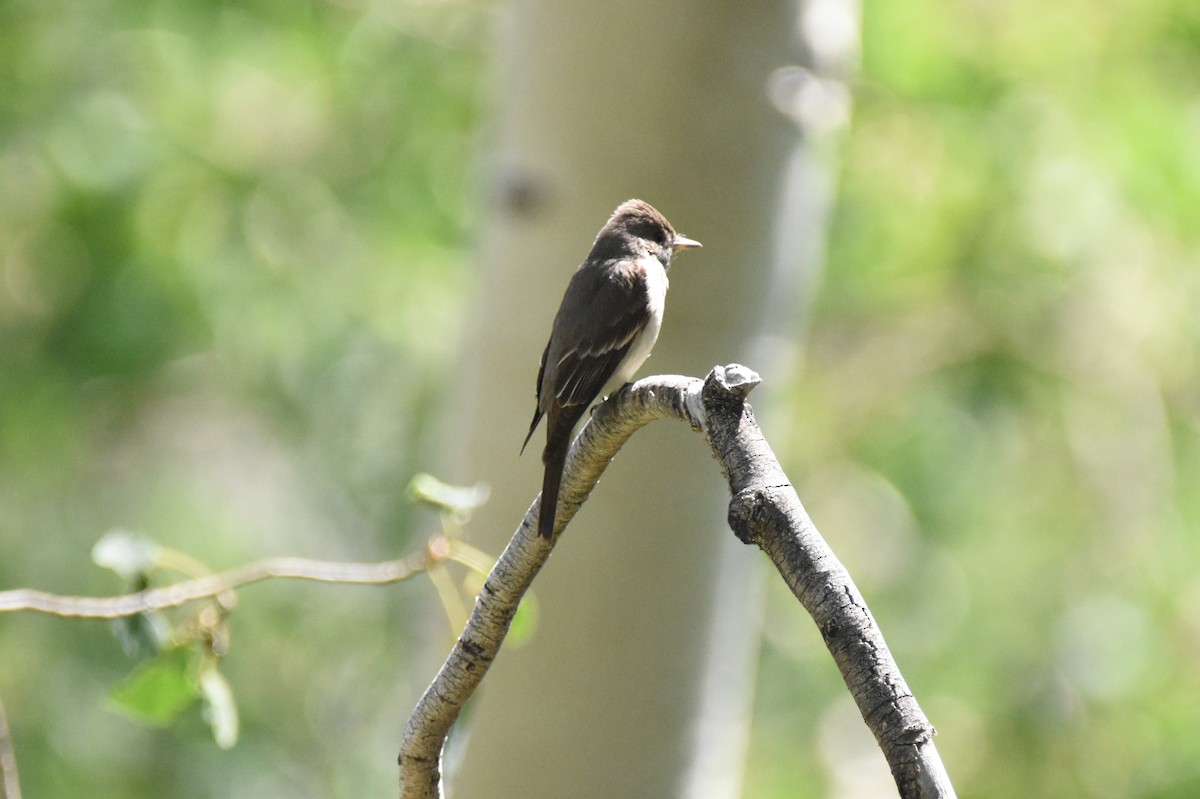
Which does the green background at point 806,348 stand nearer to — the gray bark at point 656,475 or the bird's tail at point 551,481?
the gray bark at point 656,475

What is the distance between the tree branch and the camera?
0.75 meters

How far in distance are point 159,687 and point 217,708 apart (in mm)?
76

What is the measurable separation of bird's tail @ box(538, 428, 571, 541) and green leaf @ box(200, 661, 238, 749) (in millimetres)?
514

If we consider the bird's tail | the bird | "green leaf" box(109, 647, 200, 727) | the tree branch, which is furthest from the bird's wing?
"green leaf" box(109, 647, 200, 727)

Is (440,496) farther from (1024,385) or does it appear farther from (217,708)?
(1024,385)

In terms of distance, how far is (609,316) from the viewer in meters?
1.88

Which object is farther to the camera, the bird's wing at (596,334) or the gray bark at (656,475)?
the gray bark at (656,475)

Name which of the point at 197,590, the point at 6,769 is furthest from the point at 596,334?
the point at 6,769

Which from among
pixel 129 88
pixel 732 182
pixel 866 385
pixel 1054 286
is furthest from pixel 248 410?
pixel 732 182

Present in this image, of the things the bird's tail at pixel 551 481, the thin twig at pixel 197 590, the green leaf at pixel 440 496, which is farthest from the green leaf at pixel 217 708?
the bird's tail at pixel 551 481

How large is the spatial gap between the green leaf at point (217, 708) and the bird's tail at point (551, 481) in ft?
1.69

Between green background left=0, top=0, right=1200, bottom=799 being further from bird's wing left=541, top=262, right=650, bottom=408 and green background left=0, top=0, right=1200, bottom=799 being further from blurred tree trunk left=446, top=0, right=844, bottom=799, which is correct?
bird's wing left=541, top=262, right=650, bottom=408

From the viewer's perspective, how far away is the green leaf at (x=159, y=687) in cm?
153

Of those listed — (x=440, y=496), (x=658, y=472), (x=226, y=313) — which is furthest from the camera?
(x=226, y=313)
